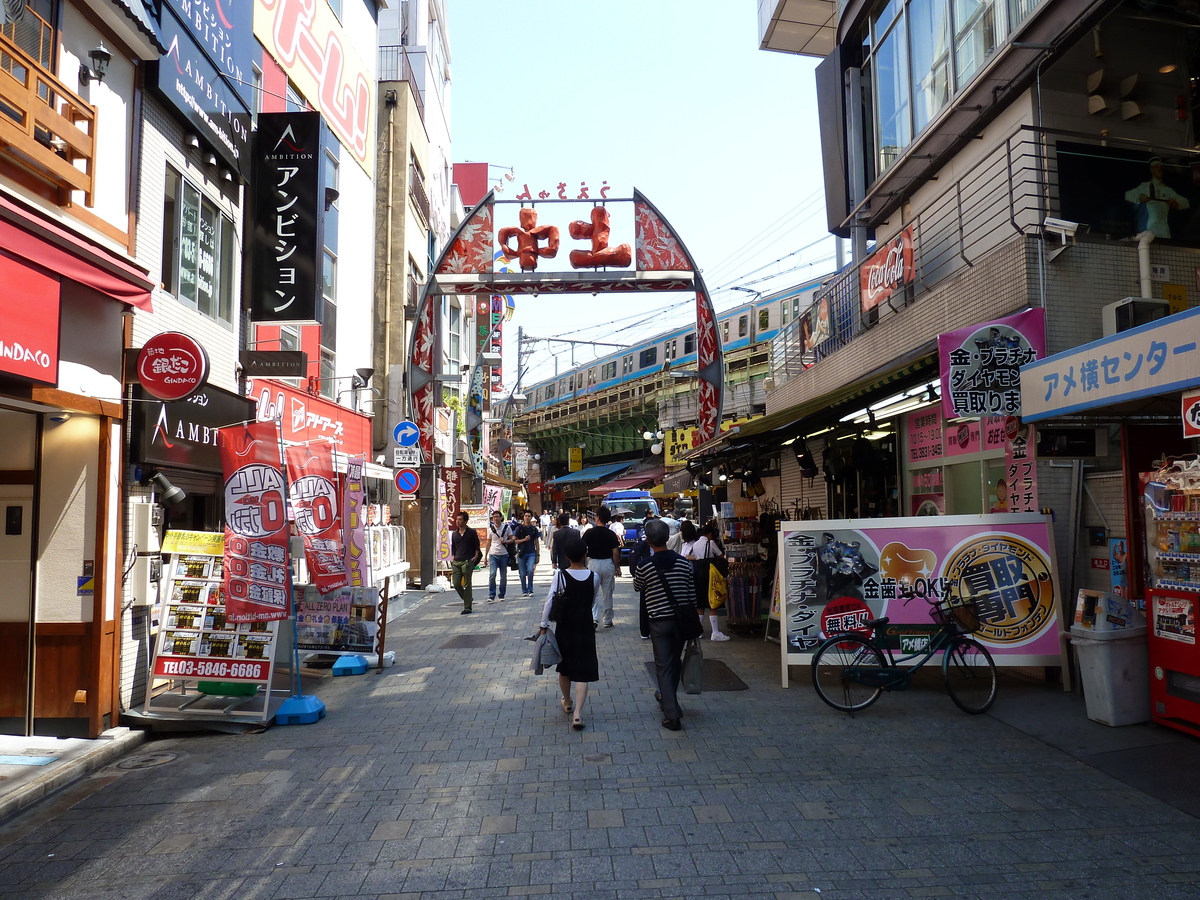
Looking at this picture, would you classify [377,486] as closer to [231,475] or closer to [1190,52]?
[231,475]

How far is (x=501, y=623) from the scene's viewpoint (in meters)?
13.4

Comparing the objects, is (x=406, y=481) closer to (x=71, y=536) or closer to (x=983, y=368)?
(x=71, y=536)

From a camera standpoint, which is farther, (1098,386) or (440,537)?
(440,537)

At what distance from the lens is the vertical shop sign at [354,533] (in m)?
9.34

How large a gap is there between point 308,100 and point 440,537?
1040 cm

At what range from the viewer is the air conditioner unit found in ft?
25.9

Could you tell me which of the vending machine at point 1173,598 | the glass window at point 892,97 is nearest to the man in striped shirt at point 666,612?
the vending machine at point 1173,598

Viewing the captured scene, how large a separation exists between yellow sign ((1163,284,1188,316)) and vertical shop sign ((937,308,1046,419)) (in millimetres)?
2046

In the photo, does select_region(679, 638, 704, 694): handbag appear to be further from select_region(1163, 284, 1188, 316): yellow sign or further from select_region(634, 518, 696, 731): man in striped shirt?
select_region(1163, 284, 1188, 316): yellow sign

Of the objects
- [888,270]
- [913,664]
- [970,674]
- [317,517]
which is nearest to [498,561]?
[317,517]

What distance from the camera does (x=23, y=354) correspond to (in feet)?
18.7

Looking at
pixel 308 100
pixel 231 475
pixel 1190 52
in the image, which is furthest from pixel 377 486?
pixel 1190 52

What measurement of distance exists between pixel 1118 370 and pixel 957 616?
106 inches

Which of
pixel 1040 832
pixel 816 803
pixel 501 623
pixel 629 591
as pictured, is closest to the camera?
pixel 1040 832
